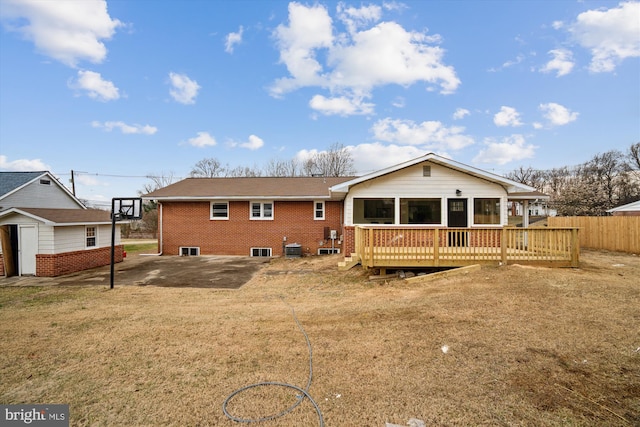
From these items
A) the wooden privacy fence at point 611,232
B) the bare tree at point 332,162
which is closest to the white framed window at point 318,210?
the wooden privacy fence at point 611,232

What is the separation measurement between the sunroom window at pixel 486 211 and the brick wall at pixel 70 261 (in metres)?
15.2

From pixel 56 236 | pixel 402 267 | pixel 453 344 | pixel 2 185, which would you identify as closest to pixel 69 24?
pixel 56 236

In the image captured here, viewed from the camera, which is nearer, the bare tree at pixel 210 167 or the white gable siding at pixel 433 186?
the white gable siding at pixel 433 186

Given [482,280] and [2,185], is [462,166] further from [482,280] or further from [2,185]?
[2,185]

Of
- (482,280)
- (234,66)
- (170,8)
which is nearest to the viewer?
(482,280)

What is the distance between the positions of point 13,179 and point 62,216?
28.2 ft

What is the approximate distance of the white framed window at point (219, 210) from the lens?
Result: 1556cm

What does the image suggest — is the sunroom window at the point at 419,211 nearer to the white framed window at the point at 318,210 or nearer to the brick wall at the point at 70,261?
the white framed window at the point at 318,210

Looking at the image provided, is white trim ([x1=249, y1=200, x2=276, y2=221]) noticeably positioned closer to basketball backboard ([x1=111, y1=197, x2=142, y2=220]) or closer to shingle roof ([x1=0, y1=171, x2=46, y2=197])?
basketball backboard ([x1=111, y1=197, x2=142, y2=220])

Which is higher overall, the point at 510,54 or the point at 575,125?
the point at 510,54

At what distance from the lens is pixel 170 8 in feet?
41.1

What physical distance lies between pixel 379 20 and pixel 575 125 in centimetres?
1420

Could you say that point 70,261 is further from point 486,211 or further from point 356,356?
point 486,211

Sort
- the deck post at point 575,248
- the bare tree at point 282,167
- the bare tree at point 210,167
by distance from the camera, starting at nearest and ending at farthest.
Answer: the deck post at point 575,248
the bare tree at point 282,167
the bare tree at point 210,167
